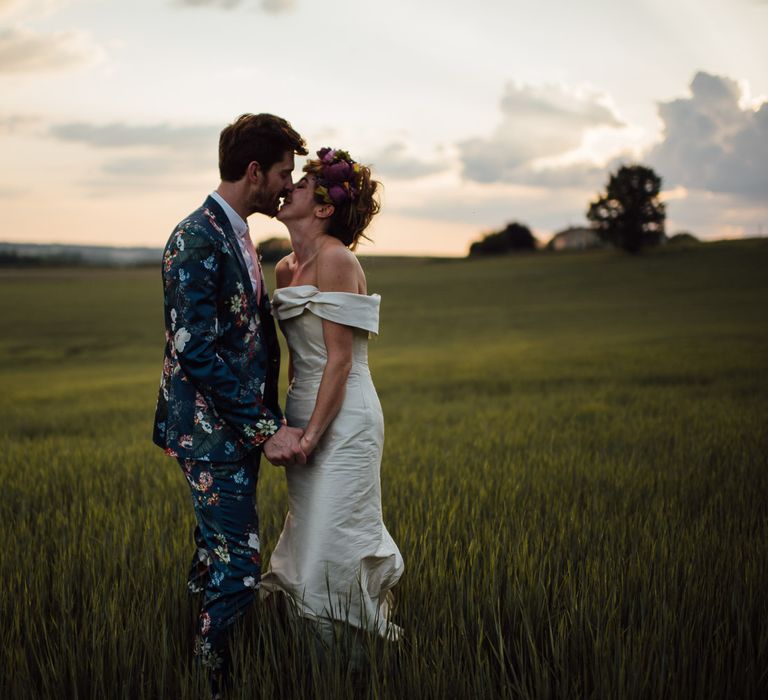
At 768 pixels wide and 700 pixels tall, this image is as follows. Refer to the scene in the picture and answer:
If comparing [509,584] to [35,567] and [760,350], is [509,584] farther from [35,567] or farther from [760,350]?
[760,350]

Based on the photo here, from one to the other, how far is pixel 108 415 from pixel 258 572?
10.2 meters

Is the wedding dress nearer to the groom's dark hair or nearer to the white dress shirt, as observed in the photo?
the white dress shirt

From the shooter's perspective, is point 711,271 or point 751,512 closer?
point 751,512


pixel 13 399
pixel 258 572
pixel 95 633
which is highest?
pixel 258 572

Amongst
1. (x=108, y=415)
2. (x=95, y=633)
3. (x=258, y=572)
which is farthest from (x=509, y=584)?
(x=108, y=415)

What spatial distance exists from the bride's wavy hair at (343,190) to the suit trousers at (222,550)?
1065 millimetres

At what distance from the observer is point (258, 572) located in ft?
9.56

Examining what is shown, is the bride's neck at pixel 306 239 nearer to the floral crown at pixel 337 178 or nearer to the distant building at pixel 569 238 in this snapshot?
the floral crown at pixel 337 178

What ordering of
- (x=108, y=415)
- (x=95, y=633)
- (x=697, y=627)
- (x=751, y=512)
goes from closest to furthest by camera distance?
(x=95, y=633) → (x=697, y=627) → (x=751, y=512) → (x=108, y=415)

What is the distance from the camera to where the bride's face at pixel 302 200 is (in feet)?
10.0

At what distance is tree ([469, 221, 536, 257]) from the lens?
8838 cm

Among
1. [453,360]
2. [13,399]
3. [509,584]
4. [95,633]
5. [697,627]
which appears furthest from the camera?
[453,360]

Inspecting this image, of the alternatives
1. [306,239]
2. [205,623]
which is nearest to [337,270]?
[306,239]

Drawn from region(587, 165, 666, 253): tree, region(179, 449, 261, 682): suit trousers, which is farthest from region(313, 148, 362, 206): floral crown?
region(587, 165, 666, 253): tree
